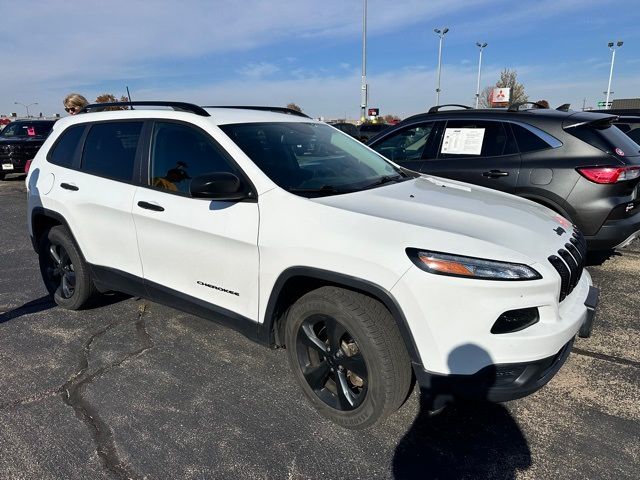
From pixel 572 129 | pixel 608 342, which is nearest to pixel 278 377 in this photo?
pixel 608 342

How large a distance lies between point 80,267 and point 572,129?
4612 millimetres

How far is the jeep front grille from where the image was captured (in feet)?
7.65

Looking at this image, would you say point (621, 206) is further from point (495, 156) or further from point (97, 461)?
point (97, 461)

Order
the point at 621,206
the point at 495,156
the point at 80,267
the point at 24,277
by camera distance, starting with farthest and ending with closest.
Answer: the point at 24,277, the point at 495,156, the point at 621,206, the point at 80,267

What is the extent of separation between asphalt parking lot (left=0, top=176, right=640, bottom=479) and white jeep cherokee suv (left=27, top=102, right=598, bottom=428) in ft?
0.85

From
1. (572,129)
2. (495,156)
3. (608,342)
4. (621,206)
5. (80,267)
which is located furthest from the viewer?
(495,156)

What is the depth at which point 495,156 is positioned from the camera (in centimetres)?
486

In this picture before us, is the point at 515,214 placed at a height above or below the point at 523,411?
above

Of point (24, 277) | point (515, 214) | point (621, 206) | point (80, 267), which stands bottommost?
point (24, 277)

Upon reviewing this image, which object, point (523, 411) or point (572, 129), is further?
point (572, 129)

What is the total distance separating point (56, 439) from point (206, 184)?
1.59 m

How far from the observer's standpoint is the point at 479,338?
2.09m

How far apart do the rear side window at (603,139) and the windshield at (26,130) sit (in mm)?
14536

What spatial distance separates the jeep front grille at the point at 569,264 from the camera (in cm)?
233
